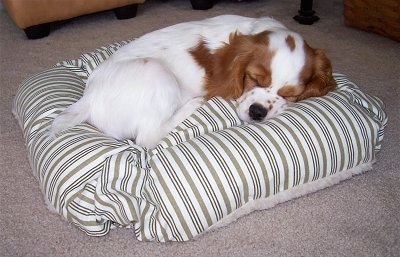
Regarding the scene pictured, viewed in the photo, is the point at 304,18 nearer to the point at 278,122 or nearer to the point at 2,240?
the point at 278,122

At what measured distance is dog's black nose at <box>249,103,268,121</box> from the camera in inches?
64.7

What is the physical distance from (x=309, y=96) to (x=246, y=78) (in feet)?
0.89

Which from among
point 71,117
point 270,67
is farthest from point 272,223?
point 71,117

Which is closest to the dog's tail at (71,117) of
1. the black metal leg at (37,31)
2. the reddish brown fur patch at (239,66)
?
the reddish brown fur patch at (239,66)

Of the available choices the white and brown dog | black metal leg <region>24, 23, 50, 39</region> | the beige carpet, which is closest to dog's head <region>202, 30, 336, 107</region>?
the white and brown dog

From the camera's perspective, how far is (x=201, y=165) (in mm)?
1407

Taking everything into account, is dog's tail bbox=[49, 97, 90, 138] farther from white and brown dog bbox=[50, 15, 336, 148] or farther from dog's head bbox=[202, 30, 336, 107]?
dog's head bbox=[202, 30, 336, 107]

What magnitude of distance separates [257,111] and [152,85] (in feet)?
1.33

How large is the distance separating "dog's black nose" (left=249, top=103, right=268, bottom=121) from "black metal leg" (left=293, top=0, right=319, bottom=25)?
1790 millimetres

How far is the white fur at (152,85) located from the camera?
5.38 ft

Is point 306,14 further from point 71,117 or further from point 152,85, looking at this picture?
point 71,117

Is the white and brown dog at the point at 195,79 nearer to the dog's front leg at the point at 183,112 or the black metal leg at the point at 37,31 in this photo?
the dog's front leg at the point at 183,112

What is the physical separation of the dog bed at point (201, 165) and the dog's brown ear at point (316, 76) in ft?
0.16

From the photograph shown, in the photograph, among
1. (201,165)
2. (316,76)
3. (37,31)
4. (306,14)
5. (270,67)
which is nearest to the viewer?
(201,165)
